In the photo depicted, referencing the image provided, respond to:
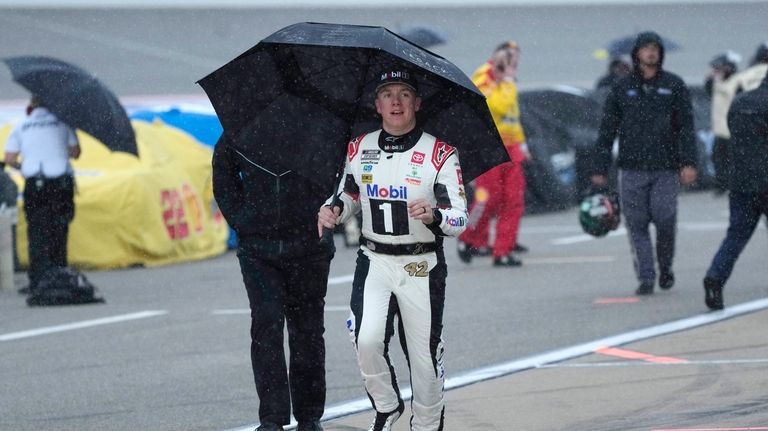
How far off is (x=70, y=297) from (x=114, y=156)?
11.4ft

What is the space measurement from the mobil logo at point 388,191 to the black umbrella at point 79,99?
19.5 feet

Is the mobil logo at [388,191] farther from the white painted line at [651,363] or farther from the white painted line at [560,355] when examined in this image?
the white painted line at [651,363]

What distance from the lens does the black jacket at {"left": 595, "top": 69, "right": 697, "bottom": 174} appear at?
11781mm

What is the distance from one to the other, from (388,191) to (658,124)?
5.82 m

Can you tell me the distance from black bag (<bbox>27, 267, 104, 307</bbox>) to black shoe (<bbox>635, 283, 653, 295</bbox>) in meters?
4.41

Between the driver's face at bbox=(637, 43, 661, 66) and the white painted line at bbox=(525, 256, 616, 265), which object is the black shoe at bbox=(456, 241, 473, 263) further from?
the driver's face at bbox=(637, 43, 661, 66)

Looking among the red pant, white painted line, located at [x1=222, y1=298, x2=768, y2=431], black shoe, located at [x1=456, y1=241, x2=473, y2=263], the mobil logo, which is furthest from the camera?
black shoe, located at [x1=456, y1=241, x2=473, y2=263]

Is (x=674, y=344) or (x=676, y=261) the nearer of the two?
(x=674, y=344)

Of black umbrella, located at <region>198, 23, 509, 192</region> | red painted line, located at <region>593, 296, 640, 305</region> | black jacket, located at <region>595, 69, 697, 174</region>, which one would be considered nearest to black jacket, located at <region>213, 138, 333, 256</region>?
black umbrella, located at <region>198, 23, 509, 192</region>

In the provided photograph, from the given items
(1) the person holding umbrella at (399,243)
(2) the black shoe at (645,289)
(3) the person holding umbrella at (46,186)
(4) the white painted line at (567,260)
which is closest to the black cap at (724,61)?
(4) the white painted line at (567,260)

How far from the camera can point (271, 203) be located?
688cm

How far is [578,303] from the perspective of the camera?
464 inches

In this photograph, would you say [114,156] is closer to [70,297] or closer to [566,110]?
[70,297]

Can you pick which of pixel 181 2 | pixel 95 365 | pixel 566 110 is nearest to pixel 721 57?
pixel 566 110
